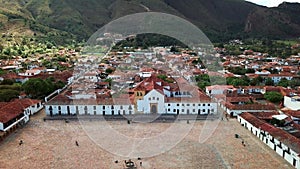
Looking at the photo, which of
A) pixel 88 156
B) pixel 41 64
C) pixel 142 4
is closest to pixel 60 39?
pixel 41 64

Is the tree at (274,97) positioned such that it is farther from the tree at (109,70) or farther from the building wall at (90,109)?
the tree at (109,70)

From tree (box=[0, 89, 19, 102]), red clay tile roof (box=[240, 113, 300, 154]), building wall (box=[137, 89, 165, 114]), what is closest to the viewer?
red clay tile roof (box=[240, 113, 300, 154])

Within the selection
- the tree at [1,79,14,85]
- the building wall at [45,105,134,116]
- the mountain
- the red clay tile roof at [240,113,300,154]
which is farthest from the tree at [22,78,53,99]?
the mountain

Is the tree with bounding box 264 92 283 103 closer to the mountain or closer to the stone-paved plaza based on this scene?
the stone-paved plaza

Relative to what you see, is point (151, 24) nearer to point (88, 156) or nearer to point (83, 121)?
point (83, 121)

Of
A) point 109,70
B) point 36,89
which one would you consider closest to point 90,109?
point 36,89
